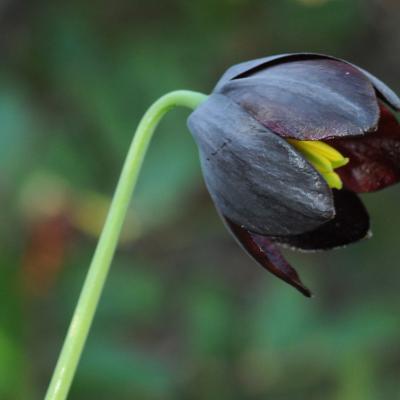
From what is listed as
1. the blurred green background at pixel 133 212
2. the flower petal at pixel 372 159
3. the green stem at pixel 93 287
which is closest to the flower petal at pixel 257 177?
the green stem at pixel 93 287

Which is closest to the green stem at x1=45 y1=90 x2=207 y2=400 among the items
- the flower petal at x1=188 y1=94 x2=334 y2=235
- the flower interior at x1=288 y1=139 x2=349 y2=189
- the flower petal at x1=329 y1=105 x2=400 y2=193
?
the flower petal at x1=188 y1=94 x2=334 y2=235

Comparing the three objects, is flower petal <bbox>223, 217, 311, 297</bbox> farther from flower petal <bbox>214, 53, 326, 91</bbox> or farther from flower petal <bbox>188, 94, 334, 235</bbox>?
flower petal <bbox>214, 53, 326, 91</bbox>

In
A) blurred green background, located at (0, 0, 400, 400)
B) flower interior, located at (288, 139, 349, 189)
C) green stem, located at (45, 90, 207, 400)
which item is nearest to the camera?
green stem, located at (45, 90, 207, 400)

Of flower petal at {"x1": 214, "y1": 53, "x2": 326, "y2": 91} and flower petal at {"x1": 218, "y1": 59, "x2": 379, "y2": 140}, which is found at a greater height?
flower petal at {"x1": 214, "y1": 53, "x2": 326, "y2": 91}

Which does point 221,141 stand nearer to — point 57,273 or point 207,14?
point 57,273

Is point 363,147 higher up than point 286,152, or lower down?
lower down

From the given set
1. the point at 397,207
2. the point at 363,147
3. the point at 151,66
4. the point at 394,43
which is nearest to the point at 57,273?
the point at 151,66
